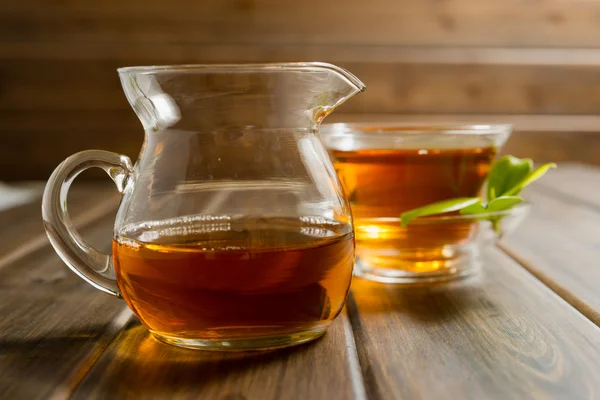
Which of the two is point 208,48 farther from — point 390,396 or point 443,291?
point 390,396

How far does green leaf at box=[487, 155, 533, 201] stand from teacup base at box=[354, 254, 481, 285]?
0.08m

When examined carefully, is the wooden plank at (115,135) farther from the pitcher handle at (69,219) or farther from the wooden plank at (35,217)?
the pitcher handle at (69,219)

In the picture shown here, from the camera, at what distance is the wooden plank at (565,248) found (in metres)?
0.67

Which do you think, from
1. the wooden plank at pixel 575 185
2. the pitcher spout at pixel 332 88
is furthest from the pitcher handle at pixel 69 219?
the wooden plank at pixel 575 185

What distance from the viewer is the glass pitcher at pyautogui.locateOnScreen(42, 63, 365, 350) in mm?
493

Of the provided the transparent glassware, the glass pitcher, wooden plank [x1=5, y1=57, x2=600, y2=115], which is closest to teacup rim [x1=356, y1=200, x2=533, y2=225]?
the transparent glassware

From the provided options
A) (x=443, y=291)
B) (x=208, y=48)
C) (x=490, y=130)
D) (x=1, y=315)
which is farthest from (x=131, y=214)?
(x=208, y=48)

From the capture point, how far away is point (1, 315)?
62cm

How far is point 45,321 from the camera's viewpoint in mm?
600

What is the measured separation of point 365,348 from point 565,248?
1.46 feet

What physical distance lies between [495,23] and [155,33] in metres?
1.19

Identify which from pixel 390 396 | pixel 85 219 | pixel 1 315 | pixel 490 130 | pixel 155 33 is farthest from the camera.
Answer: pixel 155 33

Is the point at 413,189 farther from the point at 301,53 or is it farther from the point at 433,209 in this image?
the point at 301,53

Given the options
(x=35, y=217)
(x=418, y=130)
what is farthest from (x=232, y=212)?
(x=35, y=217)
